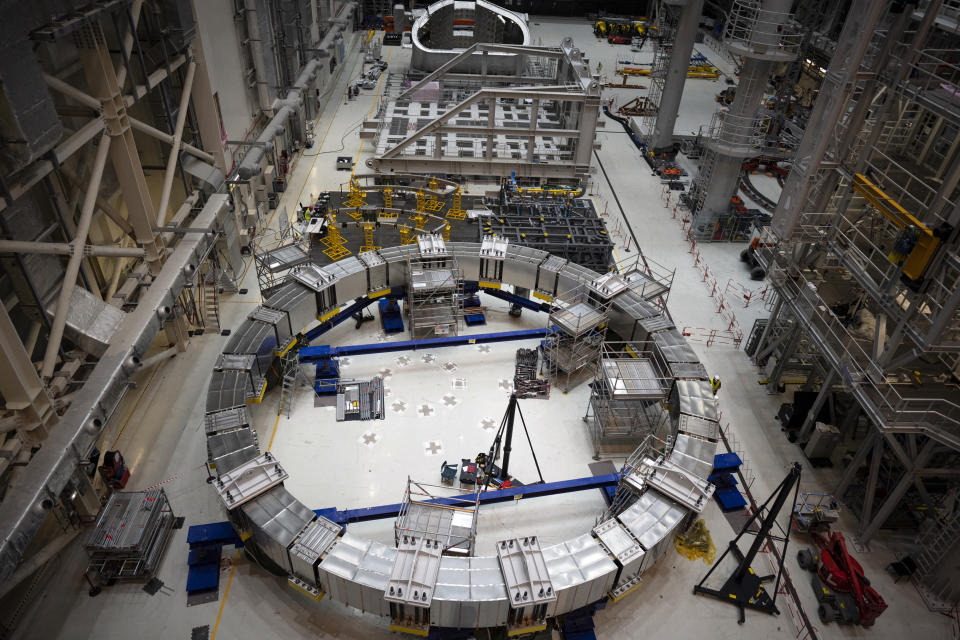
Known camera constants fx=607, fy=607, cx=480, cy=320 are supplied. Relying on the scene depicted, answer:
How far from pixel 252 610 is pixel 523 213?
18965 mm

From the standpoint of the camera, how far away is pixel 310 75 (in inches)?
1268

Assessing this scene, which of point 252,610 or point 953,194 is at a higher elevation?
point 953,194

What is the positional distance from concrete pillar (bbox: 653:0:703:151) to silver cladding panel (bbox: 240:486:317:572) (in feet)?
94.4

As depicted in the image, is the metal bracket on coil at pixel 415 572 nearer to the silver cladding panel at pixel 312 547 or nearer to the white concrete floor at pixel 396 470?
the silver cladding panel at pixel 312 547

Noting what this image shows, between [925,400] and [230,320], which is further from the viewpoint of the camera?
[230,320]

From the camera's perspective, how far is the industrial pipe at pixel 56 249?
11947 millimetres

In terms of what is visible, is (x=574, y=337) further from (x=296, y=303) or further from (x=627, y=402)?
(x=296, y=303)

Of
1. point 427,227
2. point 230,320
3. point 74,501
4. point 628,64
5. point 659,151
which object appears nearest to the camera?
point 74,501

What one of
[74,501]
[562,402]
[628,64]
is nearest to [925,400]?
[562,402]

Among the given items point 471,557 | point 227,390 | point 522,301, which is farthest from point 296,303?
point 471,557

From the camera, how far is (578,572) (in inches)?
490

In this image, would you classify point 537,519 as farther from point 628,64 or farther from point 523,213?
point 628,64

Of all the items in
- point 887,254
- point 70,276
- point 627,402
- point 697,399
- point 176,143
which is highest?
point 176,143

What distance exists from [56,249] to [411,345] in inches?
391
